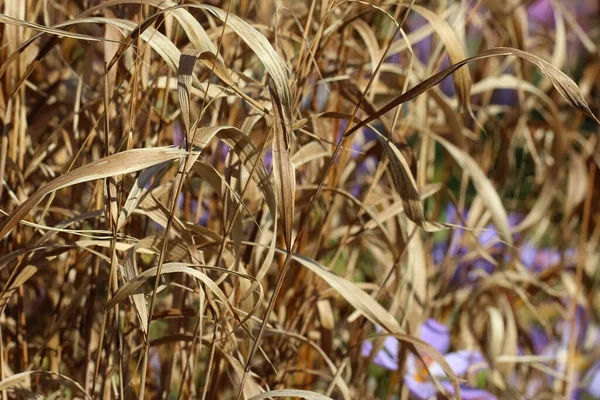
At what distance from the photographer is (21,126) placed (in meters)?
0.73

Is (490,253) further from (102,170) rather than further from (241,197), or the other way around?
(102,170)

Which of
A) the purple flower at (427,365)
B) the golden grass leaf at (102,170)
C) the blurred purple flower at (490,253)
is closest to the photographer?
the golden grass leaf at (102,170)

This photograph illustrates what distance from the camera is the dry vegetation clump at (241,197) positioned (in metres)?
0.55

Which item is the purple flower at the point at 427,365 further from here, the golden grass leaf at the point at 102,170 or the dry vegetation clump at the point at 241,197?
the golden grass leaf at the point at 102,170

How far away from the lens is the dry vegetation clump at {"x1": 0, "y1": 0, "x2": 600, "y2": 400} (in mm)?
548

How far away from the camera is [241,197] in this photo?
595mm

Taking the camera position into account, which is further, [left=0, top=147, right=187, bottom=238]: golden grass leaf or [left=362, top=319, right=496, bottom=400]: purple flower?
[left=362, top=319, right=496, bottom=400]: purple flower

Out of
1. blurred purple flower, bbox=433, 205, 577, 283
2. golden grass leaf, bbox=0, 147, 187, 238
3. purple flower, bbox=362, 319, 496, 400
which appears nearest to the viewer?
golden grass leaf, bbox=0, 147, 187, 238

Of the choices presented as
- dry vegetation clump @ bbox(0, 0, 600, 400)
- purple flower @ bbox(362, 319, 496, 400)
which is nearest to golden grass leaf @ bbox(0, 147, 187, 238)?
dry vegetation clump @ bbox(0, 0, 600, 400)

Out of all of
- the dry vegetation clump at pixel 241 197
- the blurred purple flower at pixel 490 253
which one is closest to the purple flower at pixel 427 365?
the dry vegetation clump at pixel 241 197

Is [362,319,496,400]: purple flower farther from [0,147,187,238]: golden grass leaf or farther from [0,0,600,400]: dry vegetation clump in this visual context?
[0,147,187,238]: golden grass leaf

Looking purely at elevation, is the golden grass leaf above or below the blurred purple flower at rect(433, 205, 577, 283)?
above

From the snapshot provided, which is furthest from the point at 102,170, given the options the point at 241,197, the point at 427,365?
the point at 427,365

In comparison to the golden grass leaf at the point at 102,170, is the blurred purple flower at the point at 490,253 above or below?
below
